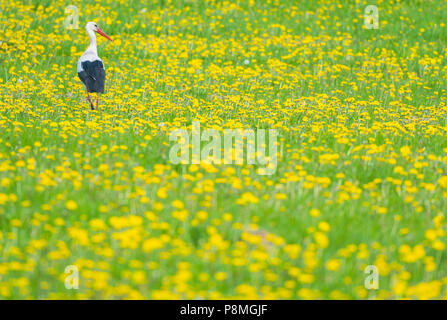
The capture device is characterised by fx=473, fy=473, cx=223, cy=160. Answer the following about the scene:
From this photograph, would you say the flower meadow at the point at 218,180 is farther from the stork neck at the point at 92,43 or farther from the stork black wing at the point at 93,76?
the stork neck at the point at 92,43

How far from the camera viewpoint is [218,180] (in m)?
4.52

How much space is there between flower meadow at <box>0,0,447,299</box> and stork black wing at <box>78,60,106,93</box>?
32cm

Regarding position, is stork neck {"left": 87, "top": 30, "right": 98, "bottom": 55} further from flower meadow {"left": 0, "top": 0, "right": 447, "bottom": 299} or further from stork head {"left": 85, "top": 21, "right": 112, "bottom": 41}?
flower meadow {"left": 0, "top": 0, "right": 447, "bottom": 299}

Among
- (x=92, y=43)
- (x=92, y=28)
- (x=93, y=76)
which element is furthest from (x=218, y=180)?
(x=92, y=28)

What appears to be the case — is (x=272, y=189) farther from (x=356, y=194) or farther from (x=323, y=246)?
(x=323, y=246)

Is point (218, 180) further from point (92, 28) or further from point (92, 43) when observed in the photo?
point (92, 28)

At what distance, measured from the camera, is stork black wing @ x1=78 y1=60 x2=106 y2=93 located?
7.55m

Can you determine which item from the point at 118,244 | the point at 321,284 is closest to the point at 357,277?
the point at 321,284

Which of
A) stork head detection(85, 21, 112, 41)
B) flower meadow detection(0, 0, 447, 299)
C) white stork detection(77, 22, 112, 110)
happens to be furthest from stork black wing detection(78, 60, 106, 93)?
stork head detection(85, 21, 112, 41)

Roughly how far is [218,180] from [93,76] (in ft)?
13.1

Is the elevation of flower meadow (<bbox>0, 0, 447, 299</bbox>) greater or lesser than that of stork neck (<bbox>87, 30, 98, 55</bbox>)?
lesser

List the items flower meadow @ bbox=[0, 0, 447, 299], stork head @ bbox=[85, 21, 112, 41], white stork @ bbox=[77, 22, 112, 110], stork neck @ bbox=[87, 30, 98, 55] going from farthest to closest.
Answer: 1. stork head @ bbox=[85, 21, 112, 41]
2. stork neck @ bbox=[87, 30, 98, 55]
3. white stork @ bbox=[77, 22, 112, 110]
4. flower meadow @ bbox=[0, 0, 447, 299]

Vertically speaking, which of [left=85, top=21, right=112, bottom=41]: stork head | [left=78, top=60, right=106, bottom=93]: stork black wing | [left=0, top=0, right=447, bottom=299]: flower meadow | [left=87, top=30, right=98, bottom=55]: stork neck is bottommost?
[left=0, top=0, right=447, bottom=299]: flower meadow

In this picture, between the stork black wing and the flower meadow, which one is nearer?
the flower meadow
